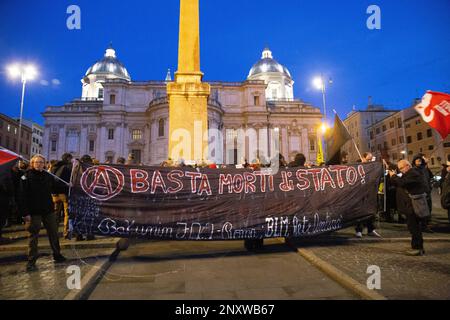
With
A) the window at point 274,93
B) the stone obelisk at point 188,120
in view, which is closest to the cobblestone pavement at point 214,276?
the stone obelisk at point 188,120

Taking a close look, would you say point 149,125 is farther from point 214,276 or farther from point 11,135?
point 214,276

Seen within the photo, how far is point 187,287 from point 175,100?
6.83 m

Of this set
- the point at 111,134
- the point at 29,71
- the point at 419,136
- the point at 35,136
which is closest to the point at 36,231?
the point at 29,71

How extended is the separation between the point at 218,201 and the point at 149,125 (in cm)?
4852

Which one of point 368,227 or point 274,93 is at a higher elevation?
point 274,93

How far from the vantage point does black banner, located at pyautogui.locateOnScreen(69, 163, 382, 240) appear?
539 cm

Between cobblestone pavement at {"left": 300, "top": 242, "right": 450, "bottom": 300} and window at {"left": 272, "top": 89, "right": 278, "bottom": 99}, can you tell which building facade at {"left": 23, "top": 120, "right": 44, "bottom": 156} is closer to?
window at {"left": 272, "top": 89, "right": 278, "bottom": 99}

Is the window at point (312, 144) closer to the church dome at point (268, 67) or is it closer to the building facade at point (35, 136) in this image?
the church dome at point (268, 67)

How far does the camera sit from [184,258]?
18.3 feet

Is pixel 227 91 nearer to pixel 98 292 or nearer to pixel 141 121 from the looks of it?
pixel 141 121

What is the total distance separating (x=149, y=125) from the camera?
51.9 meters

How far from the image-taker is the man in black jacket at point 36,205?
5023mm

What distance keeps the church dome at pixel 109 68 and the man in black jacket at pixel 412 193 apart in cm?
6992
